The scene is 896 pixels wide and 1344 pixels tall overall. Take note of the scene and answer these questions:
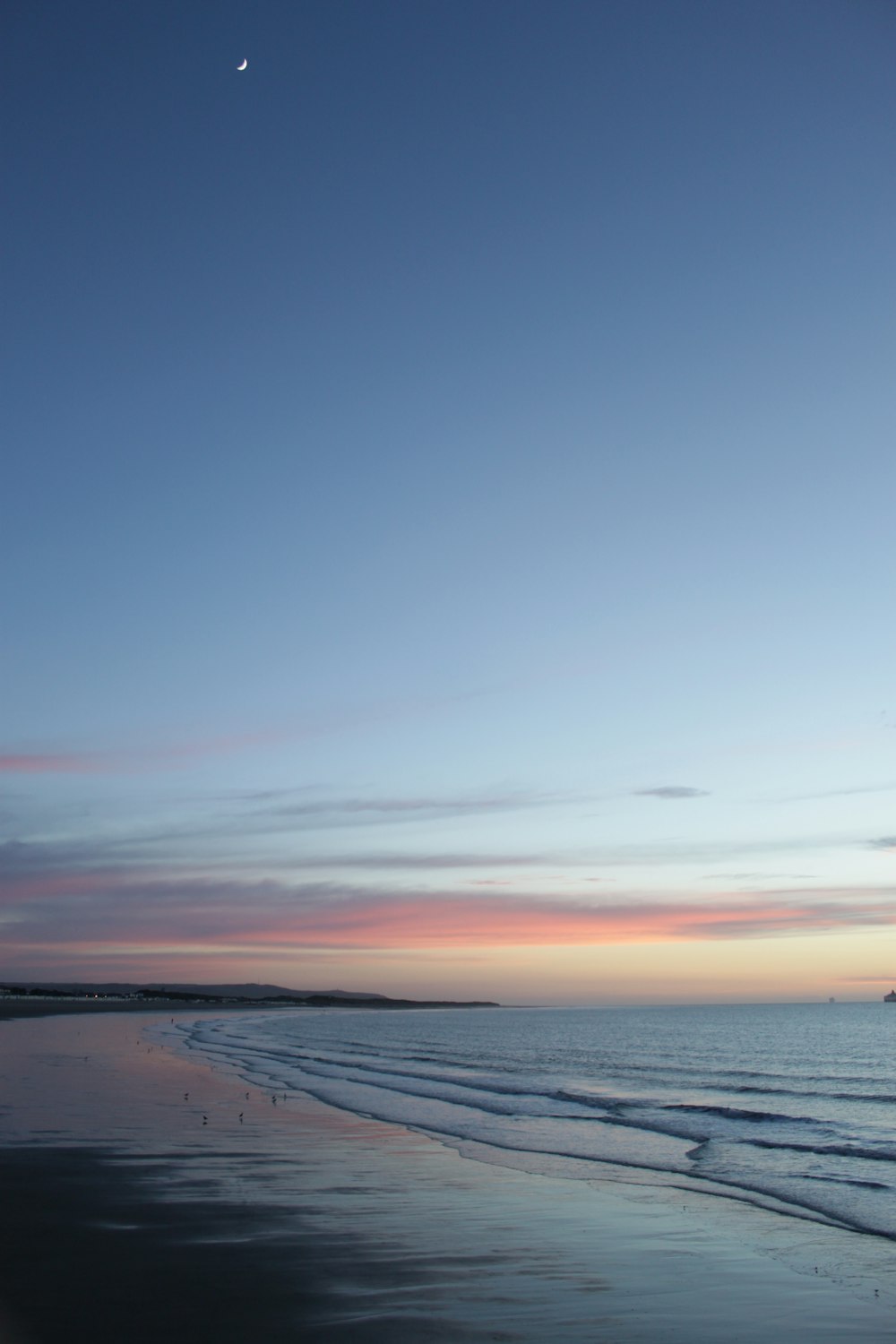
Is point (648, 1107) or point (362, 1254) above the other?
point (362, 1254)

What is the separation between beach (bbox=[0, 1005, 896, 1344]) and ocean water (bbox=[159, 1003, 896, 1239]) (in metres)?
2.94

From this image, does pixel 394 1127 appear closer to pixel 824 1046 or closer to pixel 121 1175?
pixel 121 1175

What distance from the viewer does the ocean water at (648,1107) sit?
22.8m

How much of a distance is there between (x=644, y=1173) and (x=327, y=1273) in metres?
12.2

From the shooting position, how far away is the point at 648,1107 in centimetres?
3925

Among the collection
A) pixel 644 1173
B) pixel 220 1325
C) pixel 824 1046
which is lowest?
pixel 824 1046

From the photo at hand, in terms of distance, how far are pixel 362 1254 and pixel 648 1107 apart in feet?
92.0

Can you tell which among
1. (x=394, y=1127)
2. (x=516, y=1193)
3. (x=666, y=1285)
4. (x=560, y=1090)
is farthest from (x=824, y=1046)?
(x=666, y=1285)

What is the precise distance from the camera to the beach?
10.9 meters

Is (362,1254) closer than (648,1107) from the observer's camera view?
Yes

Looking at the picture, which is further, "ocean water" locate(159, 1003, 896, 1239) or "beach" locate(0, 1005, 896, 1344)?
"ocean water" locate(159, 1003, 896, 1239)

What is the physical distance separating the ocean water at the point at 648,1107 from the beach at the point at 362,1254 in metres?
2.94

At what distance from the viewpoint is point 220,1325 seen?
10.6 m

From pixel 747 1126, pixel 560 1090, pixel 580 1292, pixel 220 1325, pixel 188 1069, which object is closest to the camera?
pixel 220 1325
